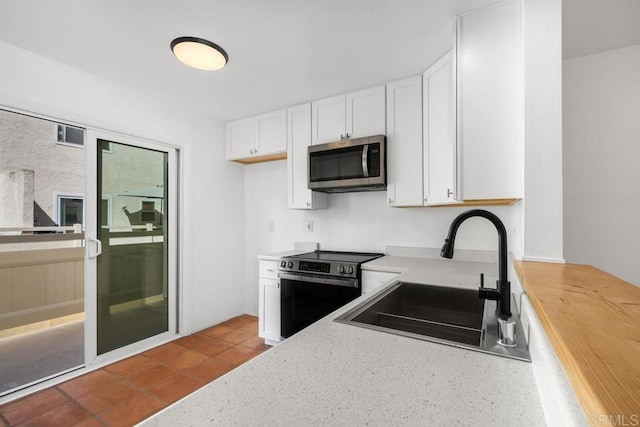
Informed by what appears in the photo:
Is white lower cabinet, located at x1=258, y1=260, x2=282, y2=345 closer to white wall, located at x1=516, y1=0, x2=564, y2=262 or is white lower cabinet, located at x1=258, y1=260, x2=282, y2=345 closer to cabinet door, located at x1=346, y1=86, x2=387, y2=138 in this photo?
cabinet door, located at x1=346, y1=86, x2=387, y2=138

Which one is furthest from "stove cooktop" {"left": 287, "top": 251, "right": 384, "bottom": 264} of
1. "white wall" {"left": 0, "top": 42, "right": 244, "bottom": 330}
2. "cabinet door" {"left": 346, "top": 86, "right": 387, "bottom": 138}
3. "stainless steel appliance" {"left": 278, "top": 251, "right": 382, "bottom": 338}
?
"white wall" {"left": 0, "top": 42, "right": 244, "bottom": 330}

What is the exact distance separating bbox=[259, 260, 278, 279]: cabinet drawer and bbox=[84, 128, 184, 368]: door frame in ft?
3.07

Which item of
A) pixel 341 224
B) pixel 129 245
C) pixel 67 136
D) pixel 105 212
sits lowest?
pixel 129 245

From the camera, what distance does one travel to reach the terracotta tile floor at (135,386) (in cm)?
180

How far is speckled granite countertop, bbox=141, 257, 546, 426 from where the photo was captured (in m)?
0.53

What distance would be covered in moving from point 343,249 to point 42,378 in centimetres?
267

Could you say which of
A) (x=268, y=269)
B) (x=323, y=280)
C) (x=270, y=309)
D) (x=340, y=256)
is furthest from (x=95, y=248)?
(x=340, y=256)

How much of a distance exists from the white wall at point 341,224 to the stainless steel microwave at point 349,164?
0.36 meters

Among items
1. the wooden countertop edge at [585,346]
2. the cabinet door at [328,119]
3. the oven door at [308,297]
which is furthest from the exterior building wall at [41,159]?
the wooden countertop edge at [585,346]

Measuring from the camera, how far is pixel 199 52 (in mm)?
1900

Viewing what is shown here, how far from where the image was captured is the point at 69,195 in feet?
9.24

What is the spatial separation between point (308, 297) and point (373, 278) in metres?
0.63

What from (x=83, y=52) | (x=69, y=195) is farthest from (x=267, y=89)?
(x=69, y=195)

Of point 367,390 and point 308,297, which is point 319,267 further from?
point 367,390
